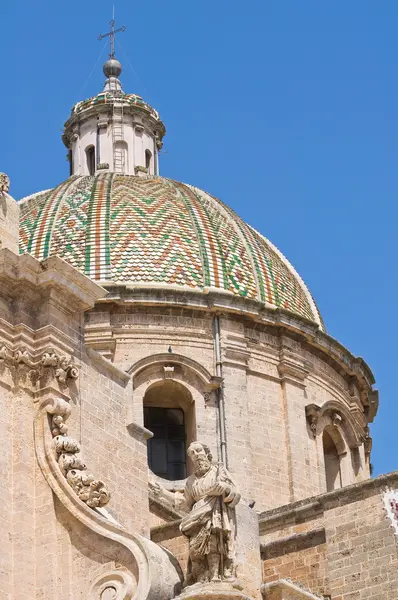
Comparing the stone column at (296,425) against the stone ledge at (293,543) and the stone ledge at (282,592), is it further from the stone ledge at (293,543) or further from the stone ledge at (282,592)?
the stone ledge at (282,592)

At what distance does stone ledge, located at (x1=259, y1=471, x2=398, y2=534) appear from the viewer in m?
24.0

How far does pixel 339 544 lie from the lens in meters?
24.2

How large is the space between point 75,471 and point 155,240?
13.7 m

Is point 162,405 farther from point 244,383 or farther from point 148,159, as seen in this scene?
point 148,159

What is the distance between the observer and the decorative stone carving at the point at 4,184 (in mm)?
21797

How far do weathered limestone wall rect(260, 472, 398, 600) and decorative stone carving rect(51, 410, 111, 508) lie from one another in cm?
488

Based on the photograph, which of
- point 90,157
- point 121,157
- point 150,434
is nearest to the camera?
point 150,434

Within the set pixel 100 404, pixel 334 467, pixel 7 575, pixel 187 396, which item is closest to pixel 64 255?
pixel 187 396

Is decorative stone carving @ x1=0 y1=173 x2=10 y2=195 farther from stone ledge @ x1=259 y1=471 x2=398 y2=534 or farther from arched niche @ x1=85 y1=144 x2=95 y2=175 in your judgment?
arched niche @ x1=85 y1=144 x2=95 y2=175

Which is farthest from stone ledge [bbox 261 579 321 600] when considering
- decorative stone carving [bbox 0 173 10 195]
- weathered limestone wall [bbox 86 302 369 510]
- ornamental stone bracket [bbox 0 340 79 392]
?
weathered limestone wall [bbox 86 302 369 510]

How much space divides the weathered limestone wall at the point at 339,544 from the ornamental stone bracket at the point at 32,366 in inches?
209

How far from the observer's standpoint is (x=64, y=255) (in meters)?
32.9

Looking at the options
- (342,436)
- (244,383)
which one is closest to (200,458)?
(244,383)

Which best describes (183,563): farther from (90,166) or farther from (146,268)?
(90,166)
